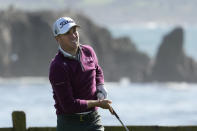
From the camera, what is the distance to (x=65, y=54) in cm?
665

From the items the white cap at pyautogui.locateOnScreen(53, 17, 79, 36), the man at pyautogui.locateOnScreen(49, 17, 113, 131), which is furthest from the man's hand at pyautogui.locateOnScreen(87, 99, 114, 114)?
the white cap at pyautogui.locateOnScreen(53, 17, 79, 36)

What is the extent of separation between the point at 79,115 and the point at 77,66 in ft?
1.44

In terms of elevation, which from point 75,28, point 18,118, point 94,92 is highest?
point 75,28

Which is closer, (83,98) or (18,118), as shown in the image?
(83,98)

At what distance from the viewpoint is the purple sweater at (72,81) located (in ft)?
21.7

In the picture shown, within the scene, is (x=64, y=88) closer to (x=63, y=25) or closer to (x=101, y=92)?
(x=101, y=92)

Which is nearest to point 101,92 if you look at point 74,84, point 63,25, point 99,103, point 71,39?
point 99,103

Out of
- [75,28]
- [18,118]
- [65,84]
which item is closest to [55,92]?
[65,84]

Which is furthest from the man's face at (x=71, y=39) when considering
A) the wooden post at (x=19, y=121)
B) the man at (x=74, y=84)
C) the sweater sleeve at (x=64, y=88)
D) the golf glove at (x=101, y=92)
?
the wooden post at (x=19, y=121)

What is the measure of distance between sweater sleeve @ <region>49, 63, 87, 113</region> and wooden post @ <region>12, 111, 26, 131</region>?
2.04 m

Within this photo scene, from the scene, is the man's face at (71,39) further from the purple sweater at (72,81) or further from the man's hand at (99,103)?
the man's hand at (99,103)

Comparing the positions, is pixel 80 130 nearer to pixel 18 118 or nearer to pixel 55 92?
pixel 55 92

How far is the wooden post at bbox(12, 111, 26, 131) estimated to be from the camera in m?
8.60

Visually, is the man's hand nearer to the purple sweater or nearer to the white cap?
the purple sweater
